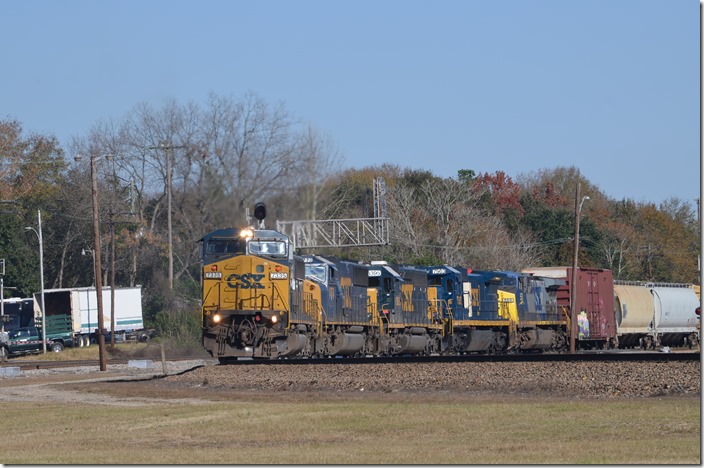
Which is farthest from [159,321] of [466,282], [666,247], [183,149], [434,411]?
[666,247]

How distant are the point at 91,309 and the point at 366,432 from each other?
53106 millimetres

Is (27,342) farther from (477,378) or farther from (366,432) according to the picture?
(366,432)

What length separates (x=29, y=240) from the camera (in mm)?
80375

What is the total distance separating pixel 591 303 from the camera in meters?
53.7

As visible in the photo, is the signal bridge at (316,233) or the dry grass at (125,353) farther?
the dry grass at (125,353)

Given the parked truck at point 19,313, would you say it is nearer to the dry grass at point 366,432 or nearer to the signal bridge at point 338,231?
the signal bridge at point 338,231

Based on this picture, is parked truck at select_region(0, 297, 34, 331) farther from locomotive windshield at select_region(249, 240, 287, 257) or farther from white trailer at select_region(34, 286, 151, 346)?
locomotive windshield at select_region(249, 240, 287, 257)

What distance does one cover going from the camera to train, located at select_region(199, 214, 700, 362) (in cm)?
3225

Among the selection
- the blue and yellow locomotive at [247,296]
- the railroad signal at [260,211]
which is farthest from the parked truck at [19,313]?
the railroad signal at [260,211]

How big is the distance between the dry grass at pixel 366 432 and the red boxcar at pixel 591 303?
31179 mm

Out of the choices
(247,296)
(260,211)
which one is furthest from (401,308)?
(260,211)

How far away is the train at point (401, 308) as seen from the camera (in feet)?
106

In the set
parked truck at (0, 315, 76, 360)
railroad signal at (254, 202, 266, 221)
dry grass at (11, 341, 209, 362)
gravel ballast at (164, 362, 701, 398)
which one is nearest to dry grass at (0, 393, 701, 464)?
gravel ballast at (164, 362, 701, 398)

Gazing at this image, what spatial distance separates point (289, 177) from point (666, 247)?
78.6m
